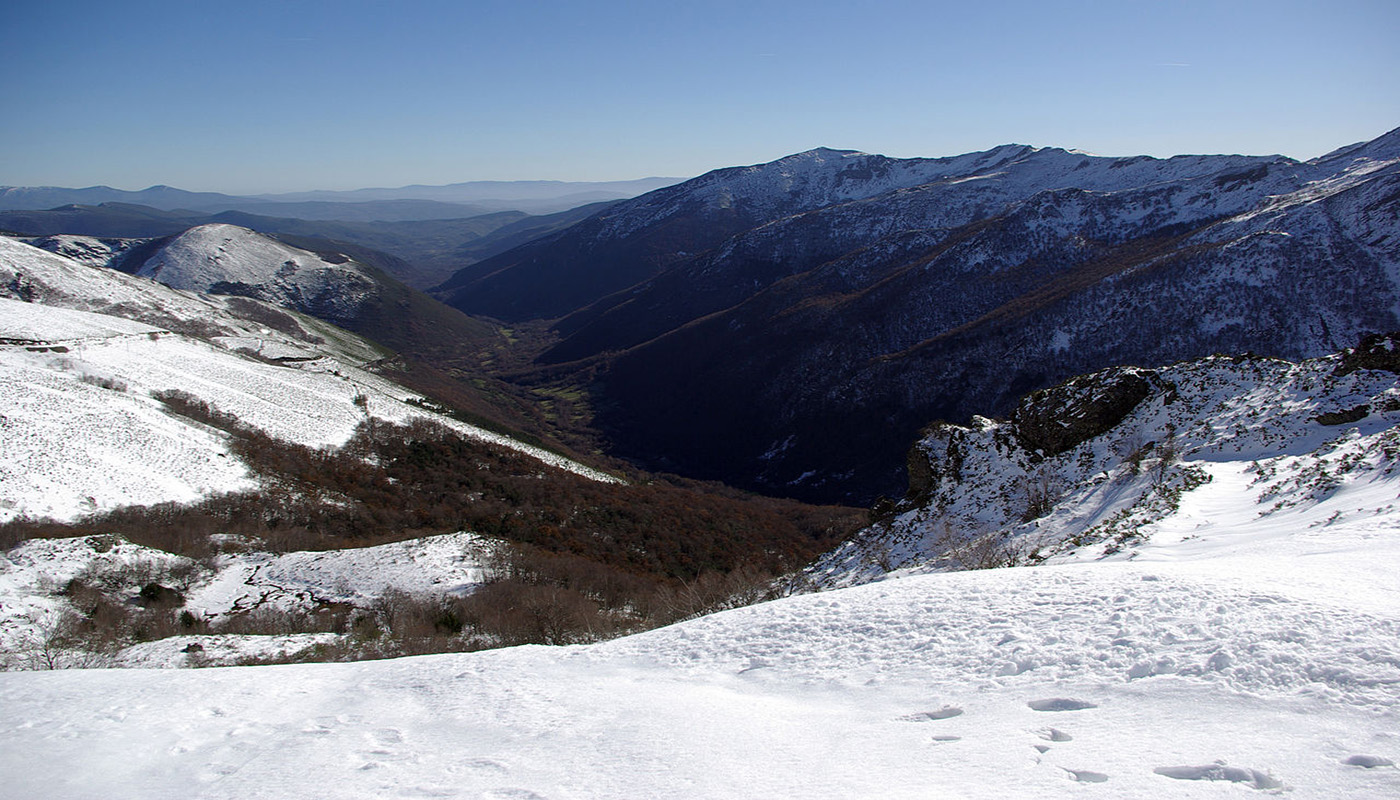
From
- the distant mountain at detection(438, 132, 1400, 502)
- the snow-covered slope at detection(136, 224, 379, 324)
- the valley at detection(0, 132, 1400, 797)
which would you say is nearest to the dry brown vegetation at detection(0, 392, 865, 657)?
the valley at detection(0, 132, 1400, 797)

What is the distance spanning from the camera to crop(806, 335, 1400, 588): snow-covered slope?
51.2ft

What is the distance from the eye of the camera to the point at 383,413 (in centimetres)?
7162

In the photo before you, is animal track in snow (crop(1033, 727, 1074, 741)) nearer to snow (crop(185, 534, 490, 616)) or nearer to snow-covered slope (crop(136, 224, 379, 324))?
snow (crop(185, 534, 490, 616))

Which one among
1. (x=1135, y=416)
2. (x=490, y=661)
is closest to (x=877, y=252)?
(x=1135, y=416)

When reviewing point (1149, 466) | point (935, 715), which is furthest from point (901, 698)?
point (1149, 466)

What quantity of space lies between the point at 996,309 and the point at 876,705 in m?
98.4

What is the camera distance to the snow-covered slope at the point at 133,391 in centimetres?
3734

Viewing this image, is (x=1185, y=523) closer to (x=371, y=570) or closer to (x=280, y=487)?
(x=371, y=570)

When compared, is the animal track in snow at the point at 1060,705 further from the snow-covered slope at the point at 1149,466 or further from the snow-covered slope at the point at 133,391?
the snow-covered slope at the point at 133,391

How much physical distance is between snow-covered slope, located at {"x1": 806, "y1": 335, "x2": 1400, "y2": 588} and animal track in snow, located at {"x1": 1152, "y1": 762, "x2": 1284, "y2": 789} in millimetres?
9459

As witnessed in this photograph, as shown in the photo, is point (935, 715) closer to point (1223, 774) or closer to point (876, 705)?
point (876, 705)

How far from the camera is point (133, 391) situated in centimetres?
5216

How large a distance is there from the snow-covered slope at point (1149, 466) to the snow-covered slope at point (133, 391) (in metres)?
44.0

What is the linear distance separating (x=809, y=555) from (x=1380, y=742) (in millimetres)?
52444
